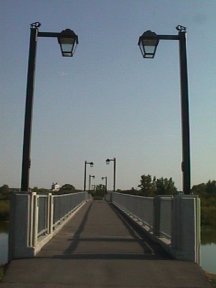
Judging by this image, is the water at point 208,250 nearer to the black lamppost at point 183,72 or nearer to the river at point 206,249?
the river at point 206,249

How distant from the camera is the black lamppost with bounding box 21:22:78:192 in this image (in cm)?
1193

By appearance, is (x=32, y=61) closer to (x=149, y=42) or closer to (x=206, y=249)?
(x=149, y=42)

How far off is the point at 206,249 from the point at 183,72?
728 inches

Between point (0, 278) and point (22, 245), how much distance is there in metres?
2.11

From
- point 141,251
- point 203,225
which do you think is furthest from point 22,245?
point 203,225

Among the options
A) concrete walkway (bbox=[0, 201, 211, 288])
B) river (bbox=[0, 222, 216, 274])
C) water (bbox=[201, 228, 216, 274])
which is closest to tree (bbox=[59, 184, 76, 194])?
water (bbox=[201, 228, 216, 274])

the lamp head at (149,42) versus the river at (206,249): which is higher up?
the lamp head at (149,42)

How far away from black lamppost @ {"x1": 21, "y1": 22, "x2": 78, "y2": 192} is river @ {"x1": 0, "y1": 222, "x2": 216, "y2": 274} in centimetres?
609

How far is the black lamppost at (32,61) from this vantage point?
39.1ft

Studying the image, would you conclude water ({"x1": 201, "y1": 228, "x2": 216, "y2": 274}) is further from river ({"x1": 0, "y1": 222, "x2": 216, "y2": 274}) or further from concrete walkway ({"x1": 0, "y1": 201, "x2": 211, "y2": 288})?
concrete walkway ({"x1": 0, "y1": 201, "x2": 211, "y2": 288})

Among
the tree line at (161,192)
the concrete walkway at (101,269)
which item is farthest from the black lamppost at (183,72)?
the tree line at (161,192)

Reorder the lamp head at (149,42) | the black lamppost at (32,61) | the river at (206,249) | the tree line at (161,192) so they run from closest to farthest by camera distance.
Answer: the black lamppost at (32,61), the lamp head at (149,42), the river at (206,249), the tree line at (161,192)

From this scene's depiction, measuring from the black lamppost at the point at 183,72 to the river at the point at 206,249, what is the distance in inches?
301

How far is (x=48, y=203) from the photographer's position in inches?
585
